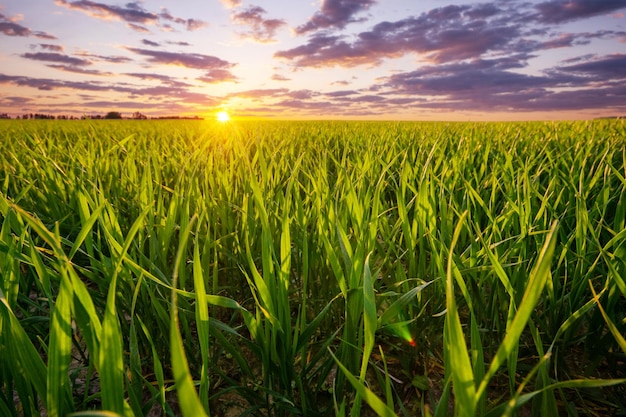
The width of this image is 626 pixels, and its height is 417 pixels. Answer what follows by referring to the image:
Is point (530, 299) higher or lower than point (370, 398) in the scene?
higher

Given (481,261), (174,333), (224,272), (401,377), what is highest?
(174,333)

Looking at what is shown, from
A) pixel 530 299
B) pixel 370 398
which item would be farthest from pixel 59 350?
pixel 530 299

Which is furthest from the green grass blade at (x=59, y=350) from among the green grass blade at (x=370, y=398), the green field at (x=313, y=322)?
the green grass blade at (x=370, y=398)

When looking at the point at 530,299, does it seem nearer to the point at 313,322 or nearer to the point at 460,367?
the point at 460,367

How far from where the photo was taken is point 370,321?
543 millimetres

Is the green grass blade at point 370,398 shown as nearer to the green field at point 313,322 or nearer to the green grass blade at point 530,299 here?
Answer: the green field at point 313,322

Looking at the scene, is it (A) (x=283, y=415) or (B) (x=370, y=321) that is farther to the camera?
(A) (x=283, y=415)

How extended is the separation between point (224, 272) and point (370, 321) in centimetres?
95

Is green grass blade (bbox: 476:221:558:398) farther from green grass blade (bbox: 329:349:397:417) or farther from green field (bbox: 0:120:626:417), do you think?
green grass blade (bbox: 329:349:397:417)

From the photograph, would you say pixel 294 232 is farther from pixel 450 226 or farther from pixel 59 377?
pixel 59 377

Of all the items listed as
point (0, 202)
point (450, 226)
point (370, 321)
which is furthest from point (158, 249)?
point (450, 226)

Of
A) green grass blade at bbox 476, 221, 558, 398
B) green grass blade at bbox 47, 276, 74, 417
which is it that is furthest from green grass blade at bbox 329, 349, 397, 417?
green grass blade at bbox 47, 276, 74, 417

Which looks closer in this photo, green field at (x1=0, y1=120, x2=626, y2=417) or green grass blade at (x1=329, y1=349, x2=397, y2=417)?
green grass blade at (x1=329, y1=349, x2=397, y2=417)

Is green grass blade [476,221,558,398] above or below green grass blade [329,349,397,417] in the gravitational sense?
above
